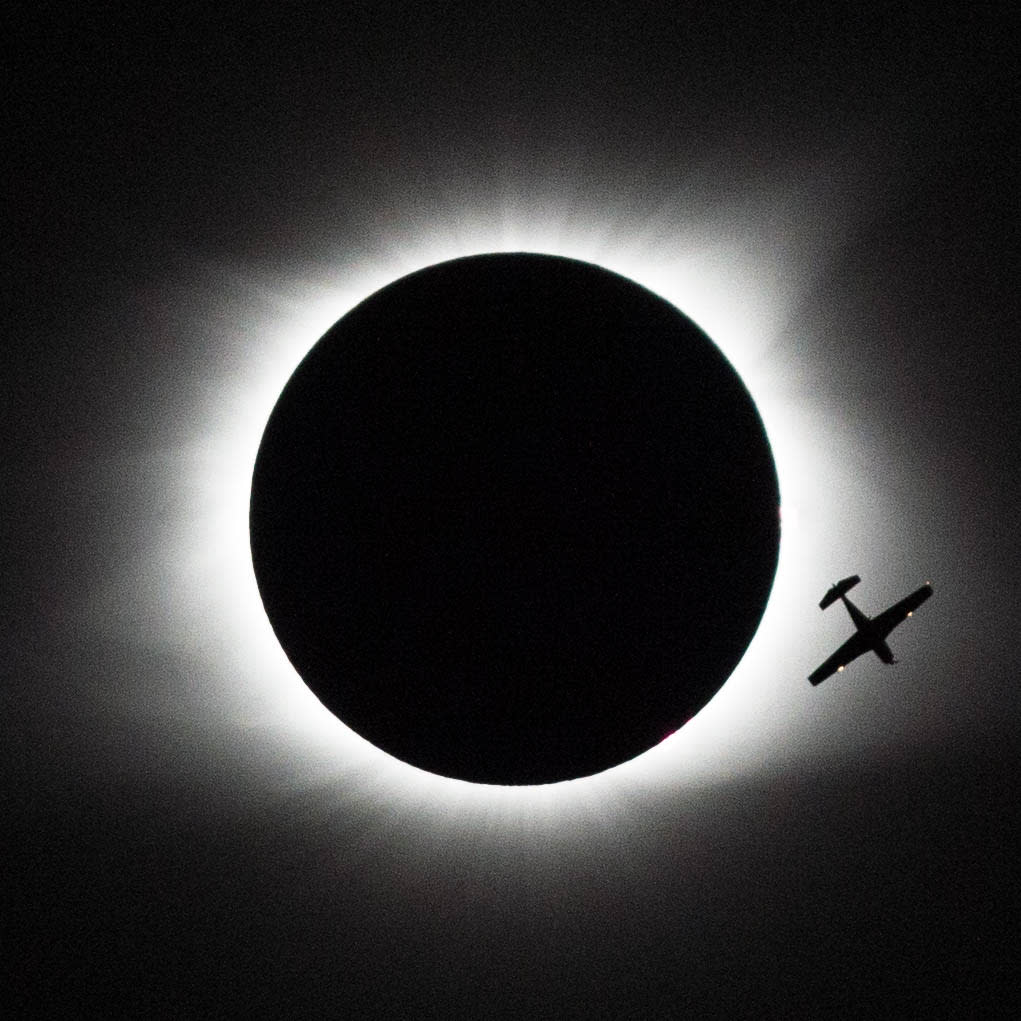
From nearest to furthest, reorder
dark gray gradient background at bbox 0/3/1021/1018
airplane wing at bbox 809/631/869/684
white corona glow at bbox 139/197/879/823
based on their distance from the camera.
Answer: airplane wing at bbox 809/631/869/684 → dark gray gradient background at bbox 0/3/1021/1018 → white corona glow at bbox 139/197/879/823

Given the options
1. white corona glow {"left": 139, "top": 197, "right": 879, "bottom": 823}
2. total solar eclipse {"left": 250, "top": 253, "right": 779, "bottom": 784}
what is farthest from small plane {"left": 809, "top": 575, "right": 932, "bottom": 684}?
white corona glow {"left": 139, "top": 197, "right": 879, "bottom": 823}

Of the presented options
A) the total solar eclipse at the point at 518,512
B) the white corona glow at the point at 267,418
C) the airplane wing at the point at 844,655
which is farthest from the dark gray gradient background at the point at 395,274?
the total solar eclipse at the point at 518,512

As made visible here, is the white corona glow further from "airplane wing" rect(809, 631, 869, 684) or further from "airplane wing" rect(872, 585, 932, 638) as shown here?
"airplane wing" rect(872, 585, 932, 638)

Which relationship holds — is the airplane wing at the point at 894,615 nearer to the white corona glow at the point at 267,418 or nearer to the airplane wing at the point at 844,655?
the airplane wing at the point at 844,655

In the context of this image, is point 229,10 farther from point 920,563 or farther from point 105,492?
point 920,563

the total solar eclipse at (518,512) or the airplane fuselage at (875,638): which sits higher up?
the total solar eclipse at (518,512)

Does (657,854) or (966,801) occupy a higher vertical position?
(657,854)

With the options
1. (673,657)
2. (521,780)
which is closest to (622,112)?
(673,657)
